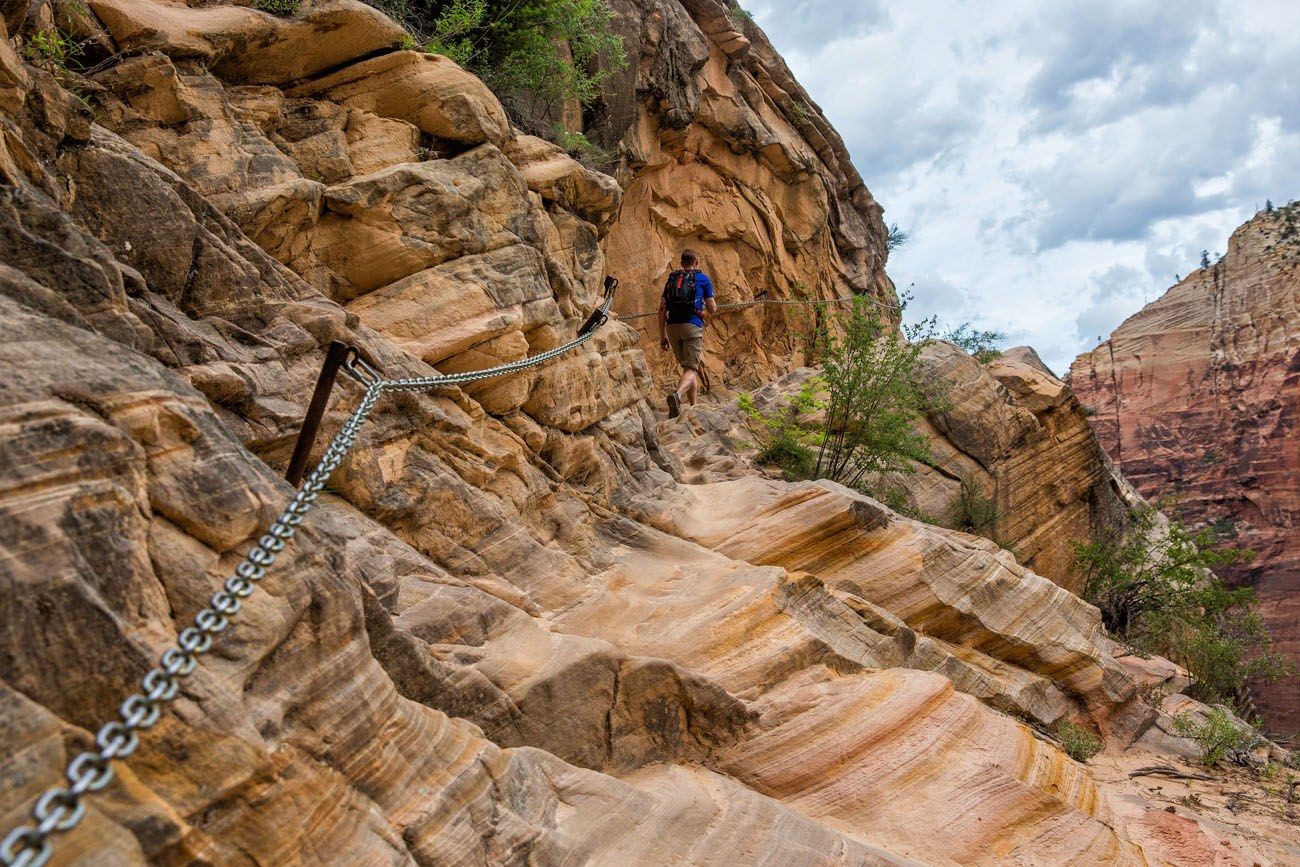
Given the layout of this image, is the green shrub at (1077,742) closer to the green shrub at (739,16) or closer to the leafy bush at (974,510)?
the leafy bush at (974,510)

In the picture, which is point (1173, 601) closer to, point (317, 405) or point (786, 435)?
point (786, 435)

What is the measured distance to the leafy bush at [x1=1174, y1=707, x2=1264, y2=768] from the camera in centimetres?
1077

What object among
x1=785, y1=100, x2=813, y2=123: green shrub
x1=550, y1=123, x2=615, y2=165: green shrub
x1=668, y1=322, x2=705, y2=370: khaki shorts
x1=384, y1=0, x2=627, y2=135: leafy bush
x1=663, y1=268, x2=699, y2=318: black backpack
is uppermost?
x1=785, y1=100, x2=813, y2=123: green shrub

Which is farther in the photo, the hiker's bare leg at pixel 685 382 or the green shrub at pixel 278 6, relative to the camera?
the hiker's bare leg at pixel 685 382

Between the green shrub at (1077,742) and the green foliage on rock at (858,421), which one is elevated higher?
the green foliage on rock at (858,421)

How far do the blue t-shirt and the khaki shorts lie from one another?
0.07m

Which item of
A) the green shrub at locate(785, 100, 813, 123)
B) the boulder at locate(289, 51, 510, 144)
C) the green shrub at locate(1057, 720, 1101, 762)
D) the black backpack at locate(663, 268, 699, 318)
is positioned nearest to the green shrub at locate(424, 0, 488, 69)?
the boulder at locate(289, 51, 510, 144)

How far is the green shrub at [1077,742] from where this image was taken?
33.7 ft

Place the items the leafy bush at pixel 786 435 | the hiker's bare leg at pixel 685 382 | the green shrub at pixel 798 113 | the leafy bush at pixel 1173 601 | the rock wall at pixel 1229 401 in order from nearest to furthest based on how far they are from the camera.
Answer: the hiker's bare leg at pixel 685 382
the leafy bush at pixel 786 435
the leafy bush at pixel 1173 601
the green shrub at pixel 798 113
the rock wall at pixel 1229 401

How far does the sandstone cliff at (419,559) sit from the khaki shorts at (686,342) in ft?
8.52

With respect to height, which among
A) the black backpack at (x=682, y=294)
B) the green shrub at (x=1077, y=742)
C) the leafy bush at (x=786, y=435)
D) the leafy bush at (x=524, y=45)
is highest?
the leafy bush at (x=524, y=45)

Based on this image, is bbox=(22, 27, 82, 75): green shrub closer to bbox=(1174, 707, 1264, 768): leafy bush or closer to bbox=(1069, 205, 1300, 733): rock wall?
bbox=(1174, 707, 1264, 768): leafy bush

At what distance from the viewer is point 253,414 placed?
6.11 metres

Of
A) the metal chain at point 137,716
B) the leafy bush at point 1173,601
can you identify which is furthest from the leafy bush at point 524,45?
the leafy bush at point 1173,601
